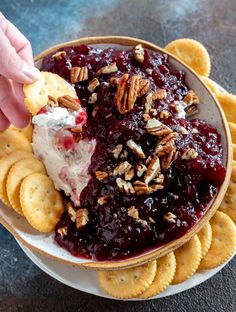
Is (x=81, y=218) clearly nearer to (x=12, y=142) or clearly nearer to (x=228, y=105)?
(x=12, y=142)

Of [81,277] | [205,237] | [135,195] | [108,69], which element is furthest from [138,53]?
[81,277]

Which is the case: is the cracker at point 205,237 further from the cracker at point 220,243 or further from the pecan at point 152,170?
the pecan at point 152,170

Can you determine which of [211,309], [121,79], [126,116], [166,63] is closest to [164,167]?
[126,116]

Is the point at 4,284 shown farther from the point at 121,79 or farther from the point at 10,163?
the point at 121,79

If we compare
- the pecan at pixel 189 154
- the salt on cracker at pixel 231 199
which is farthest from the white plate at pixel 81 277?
the pecan at pixel 189 154

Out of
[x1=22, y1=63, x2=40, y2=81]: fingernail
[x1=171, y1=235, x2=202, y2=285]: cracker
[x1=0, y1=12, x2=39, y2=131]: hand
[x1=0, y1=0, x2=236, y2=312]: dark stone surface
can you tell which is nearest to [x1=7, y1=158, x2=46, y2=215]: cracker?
[x1=0, y1=12, x2=39, y2=131]: hand

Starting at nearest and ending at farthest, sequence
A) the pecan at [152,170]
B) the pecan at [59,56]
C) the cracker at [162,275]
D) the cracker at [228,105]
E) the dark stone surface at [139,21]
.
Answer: the pecan at [152,170] < the cracker at [162,275] < the pecan at [59,56] < the cracker at [228,105] < the dark stone surface at [139,21]

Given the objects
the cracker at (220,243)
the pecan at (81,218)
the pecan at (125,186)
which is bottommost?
the cracker at (220,243)
